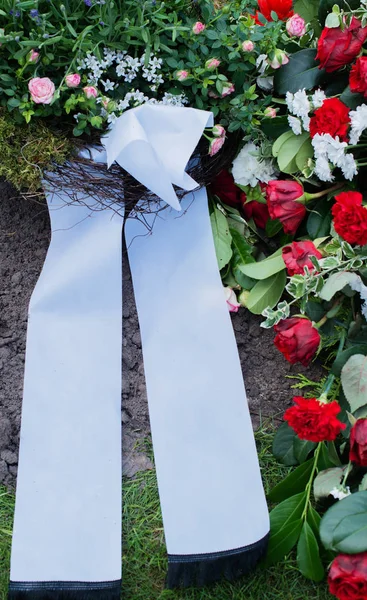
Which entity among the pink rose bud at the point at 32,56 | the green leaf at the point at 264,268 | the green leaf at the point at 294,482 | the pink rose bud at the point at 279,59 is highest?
the pink rose bud at the point at 32,56

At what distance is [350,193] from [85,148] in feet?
1.92

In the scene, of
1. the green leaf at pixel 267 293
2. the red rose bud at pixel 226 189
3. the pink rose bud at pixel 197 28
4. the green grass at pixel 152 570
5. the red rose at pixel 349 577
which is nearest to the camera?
the red rose at pixel 349 577

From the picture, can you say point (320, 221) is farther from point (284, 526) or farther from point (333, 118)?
point (284, 526)

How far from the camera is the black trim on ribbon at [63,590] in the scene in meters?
1.42

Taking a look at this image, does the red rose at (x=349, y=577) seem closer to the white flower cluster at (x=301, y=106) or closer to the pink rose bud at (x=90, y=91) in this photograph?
the white flower cluster at (x=301, y=106)

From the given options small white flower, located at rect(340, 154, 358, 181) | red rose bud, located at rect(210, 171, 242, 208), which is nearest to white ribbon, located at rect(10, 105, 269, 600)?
red rose bud, located at rect(210, 171, 242, 208)

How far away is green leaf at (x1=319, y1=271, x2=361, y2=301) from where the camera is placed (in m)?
1.46

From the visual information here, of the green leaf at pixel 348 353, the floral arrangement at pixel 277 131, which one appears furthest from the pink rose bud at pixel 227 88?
the green leaf at pixel 348 353

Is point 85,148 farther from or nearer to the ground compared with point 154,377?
farther from the ground

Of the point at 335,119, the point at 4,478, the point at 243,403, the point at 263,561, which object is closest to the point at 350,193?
the point at 335,119

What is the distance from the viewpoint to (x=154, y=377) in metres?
1.61

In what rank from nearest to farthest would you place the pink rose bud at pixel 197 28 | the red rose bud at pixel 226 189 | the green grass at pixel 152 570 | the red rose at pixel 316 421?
the red rose at pixel 316 421 → the green grass at pixel 152 570 → the pink rose bud at pixel 197 28 → the red rose bud at pixel 226 189

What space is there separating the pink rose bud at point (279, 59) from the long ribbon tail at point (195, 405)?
0.33 m

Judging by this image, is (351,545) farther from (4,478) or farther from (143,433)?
(4,478)
